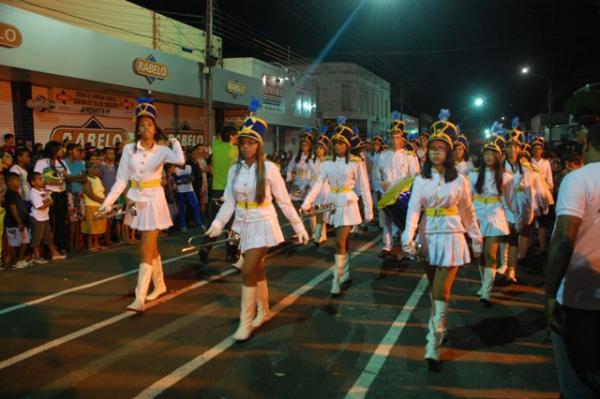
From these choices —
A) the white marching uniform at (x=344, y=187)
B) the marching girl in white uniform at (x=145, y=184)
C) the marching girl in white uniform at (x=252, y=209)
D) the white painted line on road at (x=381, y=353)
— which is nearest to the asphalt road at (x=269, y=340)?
the white painted line on road at (x=381, y=353)

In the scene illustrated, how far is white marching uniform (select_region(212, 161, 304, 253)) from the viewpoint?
5449 millimetres

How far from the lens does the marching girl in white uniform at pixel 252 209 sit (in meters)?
5.42

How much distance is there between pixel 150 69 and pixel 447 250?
50.2 feet

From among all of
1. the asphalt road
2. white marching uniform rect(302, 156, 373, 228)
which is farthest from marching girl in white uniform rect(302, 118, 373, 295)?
the asphalt road

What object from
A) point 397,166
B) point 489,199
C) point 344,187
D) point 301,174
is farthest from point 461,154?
point 301,174

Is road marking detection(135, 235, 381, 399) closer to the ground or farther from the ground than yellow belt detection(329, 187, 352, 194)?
closer to the ground

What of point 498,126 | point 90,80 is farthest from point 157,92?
point 498,126

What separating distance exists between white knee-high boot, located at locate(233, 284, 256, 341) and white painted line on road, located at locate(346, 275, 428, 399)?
4.39 ft

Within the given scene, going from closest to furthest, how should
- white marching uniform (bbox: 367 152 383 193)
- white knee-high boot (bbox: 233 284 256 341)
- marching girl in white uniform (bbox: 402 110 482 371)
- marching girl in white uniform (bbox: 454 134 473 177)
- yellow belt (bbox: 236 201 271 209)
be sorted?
marching girl in white uniform (bbox: 402 110 482 371), white knee-high boot (bbox: 233 284 256 341), yellow belt (bbox: 236 201 271 209), marching girl in white uniform (bbox: 454 134 473 177), white marching uniform (bbox: 367 152 383 193)

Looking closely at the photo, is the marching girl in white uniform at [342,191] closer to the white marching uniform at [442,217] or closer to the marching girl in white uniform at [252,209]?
the marching girl in white uniform at [252,209]

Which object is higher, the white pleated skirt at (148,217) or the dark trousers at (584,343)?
the white pleated skirt at (148,217)

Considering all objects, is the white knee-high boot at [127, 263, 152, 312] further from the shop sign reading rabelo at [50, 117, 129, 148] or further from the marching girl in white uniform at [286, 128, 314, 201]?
the shop sign reading rabelo at [50, 117, 129, 148]

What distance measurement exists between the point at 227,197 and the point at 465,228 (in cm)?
260

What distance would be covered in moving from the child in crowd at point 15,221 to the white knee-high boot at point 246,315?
520 centimetres
